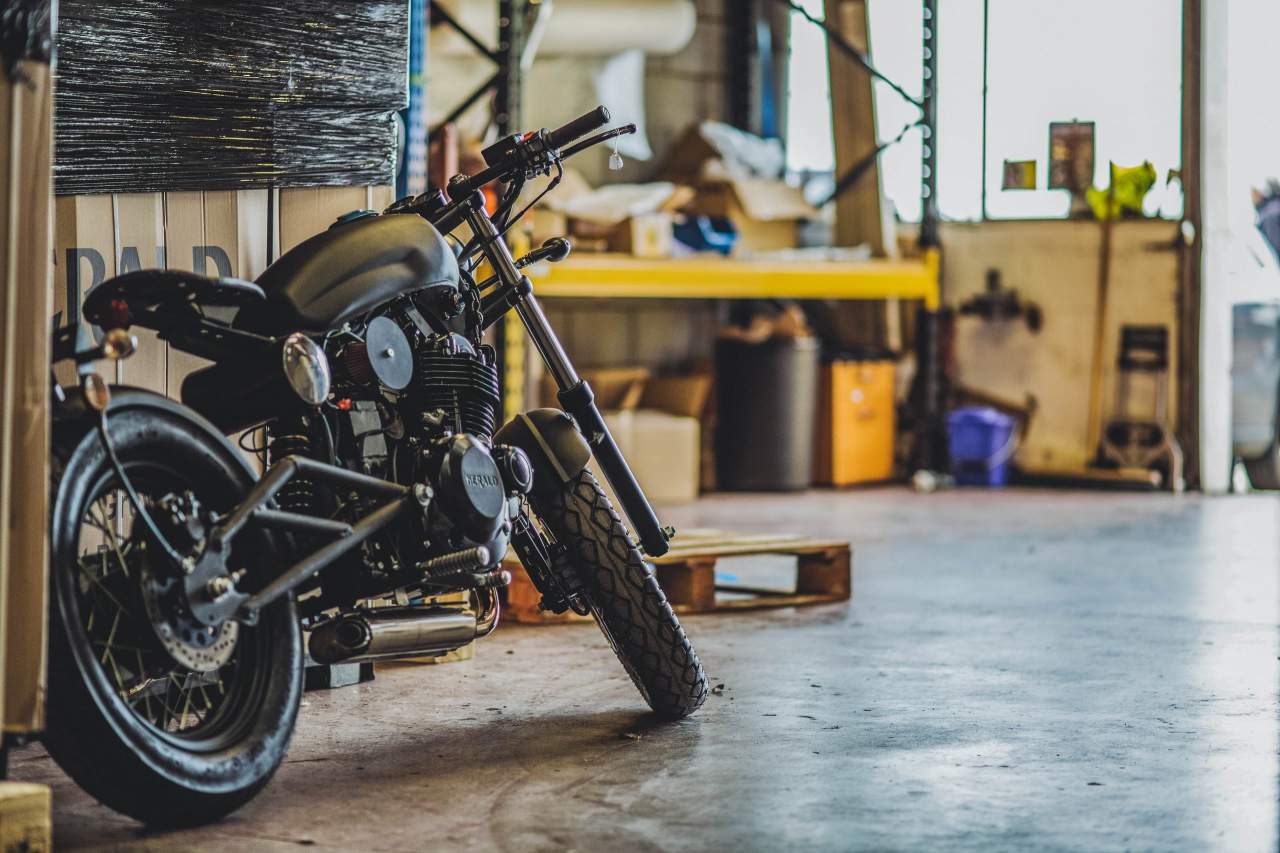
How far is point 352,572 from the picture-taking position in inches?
126

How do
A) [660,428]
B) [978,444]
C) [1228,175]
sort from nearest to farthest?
[660,428]
[1228,175]
[978,444]

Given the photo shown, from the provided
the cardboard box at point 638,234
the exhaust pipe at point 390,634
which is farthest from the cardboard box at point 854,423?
the exhaust pipe at point 390,634

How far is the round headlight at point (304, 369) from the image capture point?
9.79ft

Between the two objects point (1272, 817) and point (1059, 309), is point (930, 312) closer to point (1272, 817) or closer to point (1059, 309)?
point (1059, 309)

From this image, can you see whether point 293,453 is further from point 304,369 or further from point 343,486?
point 304,369

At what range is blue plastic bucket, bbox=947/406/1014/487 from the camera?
10008 mm

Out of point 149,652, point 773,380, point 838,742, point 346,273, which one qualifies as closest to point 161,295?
point 346,273

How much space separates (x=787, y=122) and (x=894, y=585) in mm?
5393

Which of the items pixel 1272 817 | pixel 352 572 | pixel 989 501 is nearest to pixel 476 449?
pixel 352 572

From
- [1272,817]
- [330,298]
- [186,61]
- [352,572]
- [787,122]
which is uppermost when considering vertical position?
[787,122]

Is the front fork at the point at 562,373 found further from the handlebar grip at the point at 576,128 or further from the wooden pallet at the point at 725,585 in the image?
the wooden pallet at the point at 725,585

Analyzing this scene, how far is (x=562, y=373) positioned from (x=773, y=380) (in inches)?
222

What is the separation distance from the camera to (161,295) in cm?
292

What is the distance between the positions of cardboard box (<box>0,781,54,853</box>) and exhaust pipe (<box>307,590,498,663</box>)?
0.62 metres
